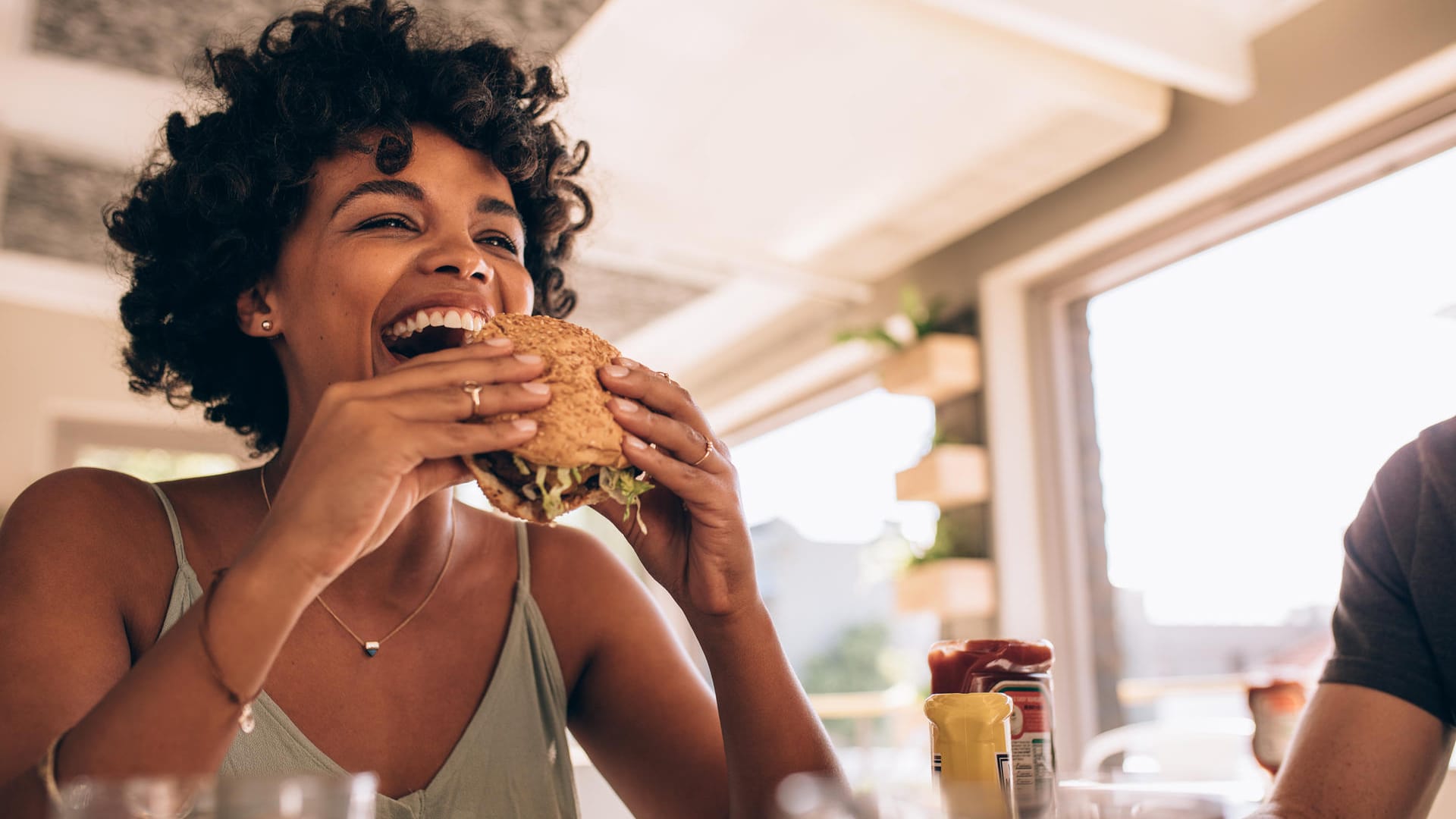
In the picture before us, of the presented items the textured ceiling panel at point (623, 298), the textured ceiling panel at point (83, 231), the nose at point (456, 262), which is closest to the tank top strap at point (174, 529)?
the nose at point (456, 262)

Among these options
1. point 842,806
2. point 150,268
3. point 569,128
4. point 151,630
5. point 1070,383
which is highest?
point 569,128

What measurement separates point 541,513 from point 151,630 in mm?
499

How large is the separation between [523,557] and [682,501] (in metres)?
0.40

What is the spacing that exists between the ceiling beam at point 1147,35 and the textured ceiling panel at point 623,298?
294 centimetres

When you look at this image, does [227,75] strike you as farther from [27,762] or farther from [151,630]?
[27,762]

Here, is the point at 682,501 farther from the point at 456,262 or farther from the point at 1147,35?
the point at 1147,35

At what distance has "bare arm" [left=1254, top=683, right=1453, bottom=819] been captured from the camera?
4.35ft

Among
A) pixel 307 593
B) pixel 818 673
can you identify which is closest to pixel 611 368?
pixel 307 593

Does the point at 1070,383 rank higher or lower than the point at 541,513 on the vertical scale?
higher

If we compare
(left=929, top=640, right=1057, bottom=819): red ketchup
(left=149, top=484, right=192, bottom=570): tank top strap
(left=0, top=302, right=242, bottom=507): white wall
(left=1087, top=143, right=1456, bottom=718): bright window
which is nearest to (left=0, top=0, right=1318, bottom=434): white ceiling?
(left=1087, top=143, right=1456, bottom=718): bright window

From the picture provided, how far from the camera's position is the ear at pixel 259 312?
5.35 feet

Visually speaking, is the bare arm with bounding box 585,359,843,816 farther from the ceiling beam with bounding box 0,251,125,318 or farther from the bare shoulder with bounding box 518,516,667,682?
the ceiling beam with bounding box 0,251,125,318

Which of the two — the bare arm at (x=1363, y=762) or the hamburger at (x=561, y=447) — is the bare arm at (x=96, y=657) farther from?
the bare arm at (x=1363, y=762)

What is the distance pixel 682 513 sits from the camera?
54.5 inches
